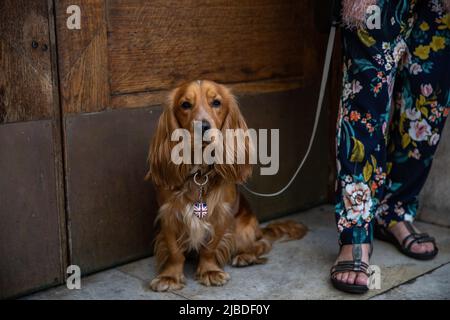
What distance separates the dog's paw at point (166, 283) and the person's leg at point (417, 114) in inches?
45.5

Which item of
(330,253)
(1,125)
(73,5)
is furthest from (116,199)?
(330,253)

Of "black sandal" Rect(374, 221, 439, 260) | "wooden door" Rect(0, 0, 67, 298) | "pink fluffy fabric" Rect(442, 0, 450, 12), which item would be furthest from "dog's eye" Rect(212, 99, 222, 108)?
"black sandal" Rect(374, 221, 439, 260)

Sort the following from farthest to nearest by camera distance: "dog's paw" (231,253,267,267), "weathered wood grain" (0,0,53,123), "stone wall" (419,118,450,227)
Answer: "stone wall" (419,118,450,227) < "dog's paw" (231,253,267,267) < "weathered wood grain" (0,0,53,123)

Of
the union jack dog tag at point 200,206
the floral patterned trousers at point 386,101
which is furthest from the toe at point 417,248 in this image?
the union jack dog tag at point 200,206

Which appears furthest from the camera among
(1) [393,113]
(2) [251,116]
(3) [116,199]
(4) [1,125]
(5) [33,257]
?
(2) [251,116]

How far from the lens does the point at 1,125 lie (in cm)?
249

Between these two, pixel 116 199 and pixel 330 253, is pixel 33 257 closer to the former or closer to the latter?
pixel 116 199

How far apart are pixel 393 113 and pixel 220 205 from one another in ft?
3.34

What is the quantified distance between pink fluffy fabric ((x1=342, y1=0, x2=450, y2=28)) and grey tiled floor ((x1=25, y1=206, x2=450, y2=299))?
112 cm

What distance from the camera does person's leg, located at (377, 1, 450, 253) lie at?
287 centimetres

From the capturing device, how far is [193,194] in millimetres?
2766

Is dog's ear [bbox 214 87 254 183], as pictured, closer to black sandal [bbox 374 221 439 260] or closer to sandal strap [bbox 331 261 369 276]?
sandal strap [bbox 331 261 369 276]

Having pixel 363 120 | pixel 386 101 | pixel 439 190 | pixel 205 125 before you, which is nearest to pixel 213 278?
pixel 205 125

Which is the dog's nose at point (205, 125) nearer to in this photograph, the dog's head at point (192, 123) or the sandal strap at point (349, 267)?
the dog's head at point (192, 123)
